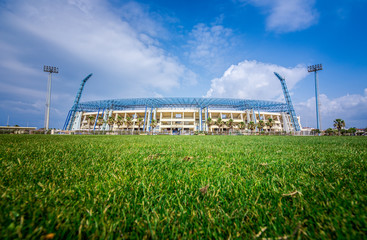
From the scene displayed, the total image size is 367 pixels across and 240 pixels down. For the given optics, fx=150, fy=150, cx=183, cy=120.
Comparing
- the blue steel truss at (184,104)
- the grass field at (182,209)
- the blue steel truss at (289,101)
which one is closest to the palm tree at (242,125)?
the blue steel truss at (184,104)

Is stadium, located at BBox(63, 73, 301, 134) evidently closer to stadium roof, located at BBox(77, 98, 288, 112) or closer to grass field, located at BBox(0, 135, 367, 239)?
stadium roof, located at BBox(77, 98, 288, 112)

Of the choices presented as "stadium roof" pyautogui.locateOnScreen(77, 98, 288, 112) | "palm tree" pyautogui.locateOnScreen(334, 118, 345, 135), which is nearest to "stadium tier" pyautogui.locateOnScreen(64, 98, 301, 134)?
"stadium roof" pyautogui.locateOnScreen(77, 98, 288, 112)

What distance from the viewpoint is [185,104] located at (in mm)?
60094

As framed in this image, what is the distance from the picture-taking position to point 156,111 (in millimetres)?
60469

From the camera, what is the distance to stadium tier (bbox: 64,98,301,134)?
5852 cm

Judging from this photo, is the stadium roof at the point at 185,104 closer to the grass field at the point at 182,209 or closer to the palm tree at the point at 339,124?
the palm tree at the point at 339,124

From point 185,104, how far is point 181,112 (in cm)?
368

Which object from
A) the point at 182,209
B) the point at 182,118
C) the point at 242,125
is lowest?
the point at 182,209

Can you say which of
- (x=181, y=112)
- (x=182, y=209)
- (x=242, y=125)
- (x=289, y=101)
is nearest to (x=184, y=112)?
(x=181, y=112)

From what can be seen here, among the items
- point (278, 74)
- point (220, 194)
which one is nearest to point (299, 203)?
point (220, 194)

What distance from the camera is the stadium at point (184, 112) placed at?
5812cm

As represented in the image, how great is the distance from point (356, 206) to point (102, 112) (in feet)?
234

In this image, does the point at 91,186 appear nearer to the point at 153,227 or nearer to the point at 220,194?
the point at 153,227

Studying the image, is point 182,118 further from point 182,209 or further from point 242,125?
point 182,209
